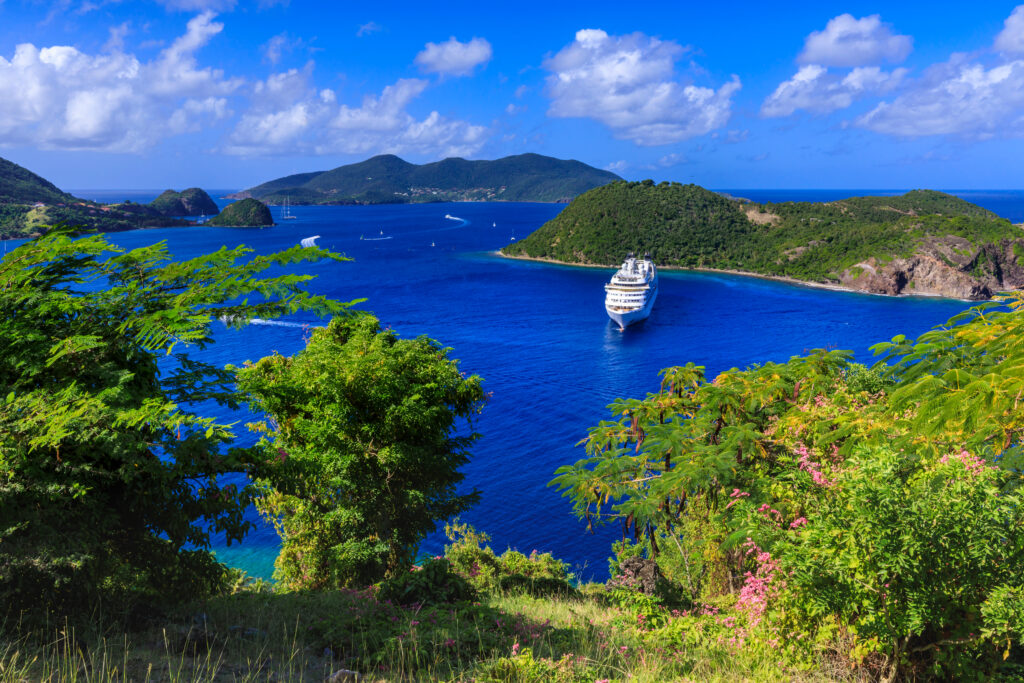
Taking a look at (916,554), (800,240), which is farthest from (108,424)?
(800,240)

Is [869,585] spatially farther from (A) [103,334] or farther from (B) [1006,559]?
(A) [103,334]

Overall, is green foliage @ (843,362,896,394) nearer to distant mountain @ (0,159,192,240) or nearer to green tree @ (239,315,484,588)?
green tree @ (239,315,484,588)

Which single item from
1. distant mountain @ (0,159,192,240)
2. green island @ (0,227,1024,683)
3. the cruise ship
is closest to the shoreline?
the cruise ship

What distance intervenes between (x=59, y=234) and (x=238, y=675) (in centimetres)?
652

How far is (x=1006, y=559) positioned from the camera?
4953 millimetres

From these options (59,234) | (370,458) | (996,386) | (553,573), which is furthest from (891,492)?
(553,573)

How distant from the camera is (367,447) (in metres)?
15.1

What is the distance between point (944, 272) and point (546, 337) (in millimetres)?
77105

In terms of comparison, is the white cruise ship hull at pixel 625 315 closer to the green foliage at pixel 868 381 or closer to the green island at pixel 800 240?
the green island at pixel 800 240

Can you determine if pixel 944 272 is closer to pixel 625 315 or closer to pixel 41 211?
pixel 625 315

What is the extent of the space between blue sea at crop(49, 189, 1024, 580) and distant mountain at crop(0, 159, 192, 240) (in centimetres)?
2846

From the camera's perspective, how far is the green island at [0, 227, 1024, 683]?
524cm

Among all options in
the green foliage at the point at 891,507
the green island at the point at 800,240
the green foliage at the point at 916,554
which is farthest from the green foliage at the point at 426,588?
the green island at the point at 800,240

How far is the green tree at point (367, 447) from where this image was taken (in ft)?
48.3
